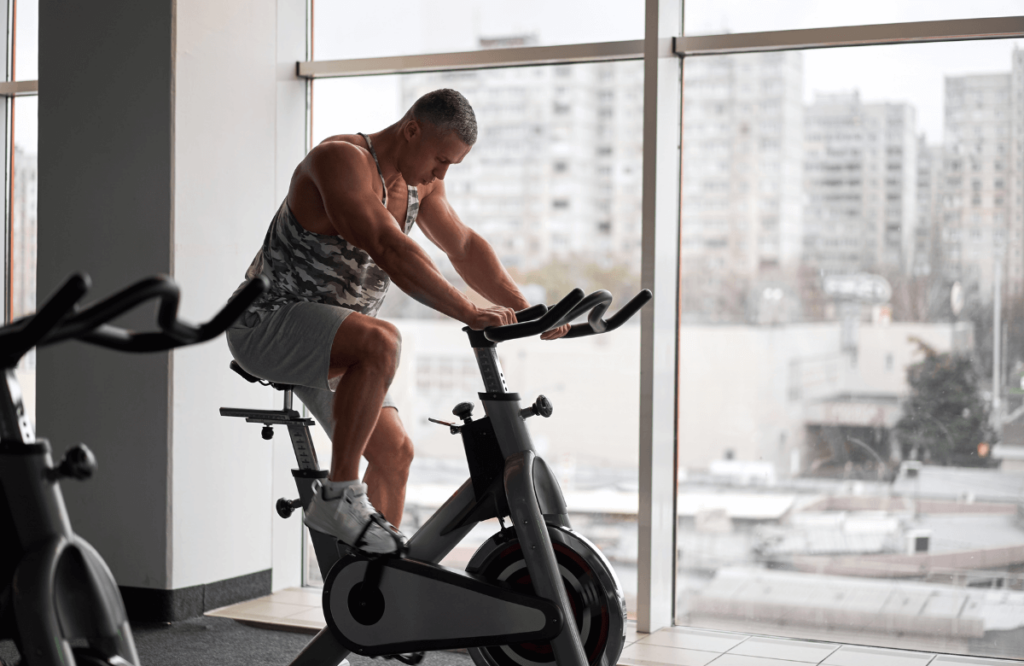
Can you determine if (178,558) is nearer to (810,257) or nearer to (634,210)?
(634,210)

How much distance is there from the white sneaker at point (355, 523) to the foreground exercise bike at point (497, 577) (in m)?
0.04

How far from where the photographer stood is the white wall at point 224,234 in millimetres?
3141

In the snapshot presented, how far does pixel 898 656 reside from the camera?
2855 mm

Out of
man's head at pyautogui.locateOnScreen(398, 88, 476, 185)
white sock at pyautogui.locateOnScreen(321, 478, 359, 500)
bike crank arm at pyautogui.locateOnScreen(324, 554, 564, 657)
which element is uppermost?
man's head at pyautogui.locateOnScreen(398, 88, 476, 185)

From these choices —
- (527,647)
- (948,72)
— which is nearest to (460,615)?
(527,647)

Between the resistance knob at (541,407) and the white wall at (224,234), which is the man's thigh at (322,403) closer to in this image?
the resistance knob at (541,407)

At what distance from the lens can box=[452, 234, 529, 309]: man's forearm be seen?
2355mm

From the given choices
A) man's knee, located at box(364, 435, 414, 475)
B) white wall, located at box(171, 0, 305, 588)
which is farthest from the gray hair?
white wall, located at box(171, 0, 305, 588)

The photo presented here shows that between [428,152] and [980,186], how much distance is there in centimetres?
170

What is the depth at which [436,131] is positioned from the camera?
2.12m

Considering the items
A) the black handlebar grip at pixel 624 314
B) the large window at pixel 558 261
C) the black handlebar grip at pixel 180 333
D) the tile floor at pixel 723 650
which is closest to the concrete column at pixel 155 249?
the tile floor at pixel 723 650

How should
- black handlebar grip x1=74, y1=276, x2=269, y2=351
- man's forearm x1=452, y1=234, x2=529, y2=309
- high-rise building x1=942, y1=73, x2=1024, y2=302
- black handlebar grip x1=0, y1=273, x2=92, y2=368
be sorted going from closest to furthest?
black handlebar grip x1=0, y1=273, x2=92, y2=368, black handlebar grip x1=74, y1=276, x2=269, y2=351, man's forearm x1=452, y1=234, x2=529, y2=309, high-rise building x1=942, y1=73, x2=1024, y2=302

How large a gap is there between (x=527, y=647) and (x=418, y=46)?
87.6 inches

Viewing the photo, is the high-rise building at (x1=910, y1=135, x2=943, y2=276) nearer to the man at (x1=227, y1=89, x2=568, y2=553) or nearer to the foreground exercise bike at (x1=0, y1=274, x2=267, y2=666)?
the man at (x1=227, y1=89, x2=568, y2=553)
